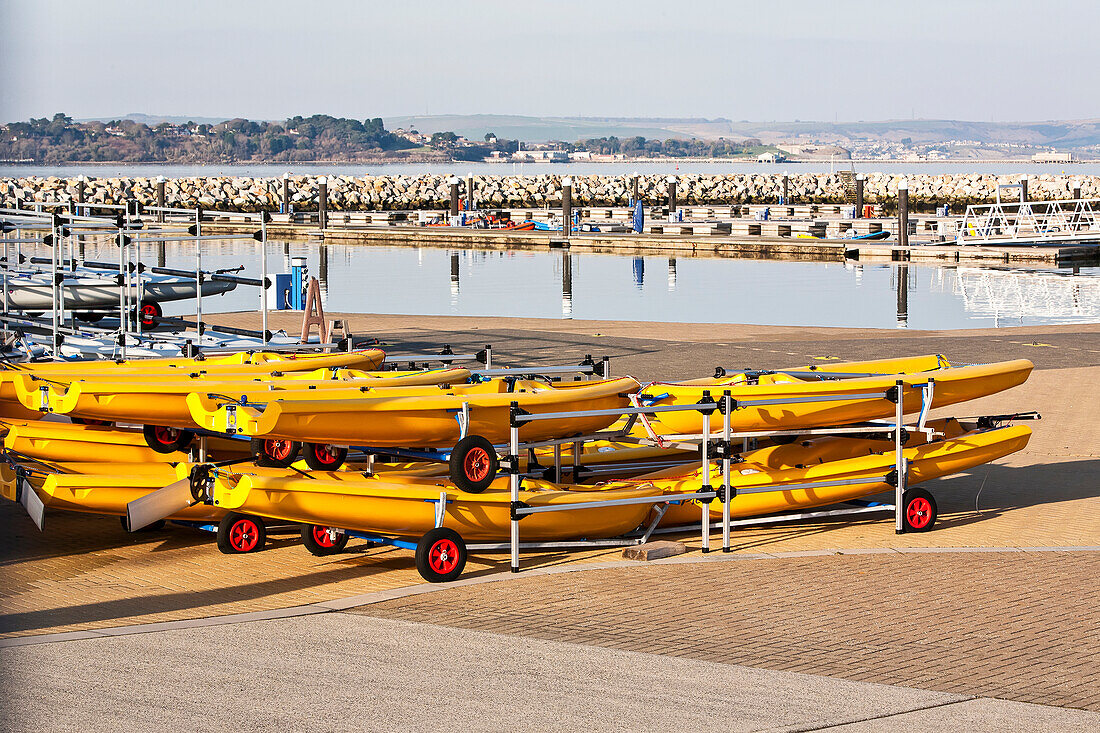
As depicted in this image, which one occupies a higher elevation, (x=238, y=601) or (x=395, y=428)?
(x=395, y=428)

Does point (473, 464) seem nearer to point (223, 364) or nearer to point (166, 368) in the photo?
point (223, 364)

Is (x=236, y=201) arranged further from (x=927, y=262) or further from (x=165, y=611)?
(x=165, y=611)

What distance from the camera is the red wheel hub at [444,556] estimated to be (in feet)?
31.0

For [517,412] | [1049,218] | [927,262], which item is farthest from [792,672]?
[1049,218]

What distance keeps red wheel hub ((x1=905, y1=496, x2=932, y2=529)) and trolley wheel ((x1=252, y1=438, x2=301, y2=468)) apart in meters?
5.02

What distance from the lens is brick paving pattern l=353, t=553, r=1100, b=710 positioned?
735 cm

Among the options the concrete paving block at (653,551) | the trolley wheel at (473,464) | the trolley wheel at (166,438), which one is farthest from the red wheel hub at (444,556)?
the trolley wheel at (166,438)

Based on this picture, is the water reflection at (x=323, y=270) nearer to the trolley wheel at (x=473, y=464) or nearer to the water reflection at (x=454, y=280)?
the water reflection at (x=454, y=280)

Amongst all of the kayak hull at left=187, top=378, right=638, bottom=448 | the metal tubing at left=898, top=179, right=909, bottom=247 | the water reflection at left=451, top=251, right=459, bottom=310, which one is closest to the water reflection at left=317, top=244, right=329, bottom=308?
the water reflection at left=451, top=251, right=459, bottom=310

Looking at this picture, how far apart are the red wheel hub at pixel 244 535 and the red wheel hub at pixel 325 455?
746 millimetres

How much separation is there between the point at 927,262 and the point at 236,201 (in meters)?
53.1

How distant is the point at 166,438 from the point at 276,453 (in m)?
1.52

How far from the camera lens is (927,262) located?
1843 inches

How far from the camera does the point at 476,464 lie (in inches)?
386
